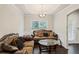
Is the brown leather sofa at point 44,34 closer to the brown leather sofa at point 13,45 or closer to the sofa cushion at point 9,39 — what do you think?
the brown leather sofa at point 13,45

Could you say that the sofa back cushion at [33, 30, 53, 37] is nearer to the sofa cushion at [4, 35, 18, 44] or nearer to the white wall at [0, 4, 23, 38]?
the white wall at [0, 4, 23, 38]

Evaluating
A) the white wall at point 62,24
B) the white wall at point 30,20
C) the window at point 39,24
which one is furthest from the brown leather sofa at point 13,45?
the white wall at point 62,24

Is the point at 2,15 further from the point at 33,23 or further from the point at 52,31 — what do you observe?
the point at 52,31

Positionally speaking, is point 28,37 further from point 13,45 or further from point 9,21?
point 9,21

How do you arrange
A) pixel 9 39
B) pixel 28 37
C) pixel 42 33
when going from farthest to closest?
pixel 42 33 < pixel 28 37 < pixel 9 39

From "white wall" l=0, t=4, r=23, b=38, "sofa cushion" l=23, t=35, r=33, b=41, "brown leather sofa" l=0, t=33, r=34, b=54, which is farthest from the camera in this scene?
"sofa cushion" l=23, t=35, r=33, b=41

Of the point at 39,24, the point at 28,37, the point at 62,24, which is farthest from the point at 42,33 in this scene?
the point at 62,24

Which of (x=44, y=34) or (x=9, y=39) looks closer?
(x=9, y=39)

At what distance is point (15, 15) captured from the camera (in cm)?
212

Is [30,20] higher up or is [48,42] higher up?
[30,20]

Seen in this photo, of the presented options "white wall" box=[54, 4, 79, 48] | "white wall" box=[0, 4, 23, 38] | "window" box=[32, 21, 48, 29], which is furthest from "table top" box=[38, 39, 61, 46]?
"white wall" box=[0, 4, 23, 38]

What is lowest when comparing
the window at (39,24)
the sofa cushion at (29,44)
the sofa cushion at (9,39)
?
the sofa cushion at (29,44)

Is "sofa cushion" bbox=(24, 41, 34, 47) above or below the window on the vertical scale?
A: below

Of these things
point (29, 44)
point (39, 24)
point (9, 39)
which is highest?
point (39, 24)
